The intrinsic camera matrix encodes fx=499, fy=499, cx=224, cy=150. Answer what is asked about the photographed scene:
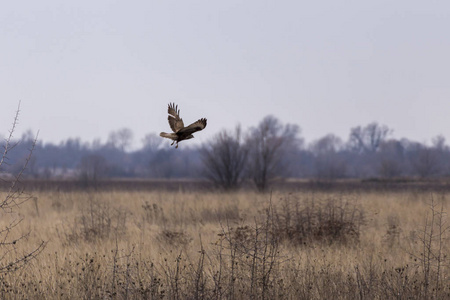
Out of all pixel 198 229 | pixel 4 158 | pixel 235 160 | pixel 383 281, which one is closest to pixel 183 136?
pixel 4 158

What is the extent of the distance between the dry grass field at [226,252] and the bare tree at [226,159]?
4352mm

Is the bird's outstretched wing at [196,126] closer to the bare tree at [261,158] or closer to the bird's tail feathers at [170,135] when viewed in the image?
the bird's tail feathers at [170,135]

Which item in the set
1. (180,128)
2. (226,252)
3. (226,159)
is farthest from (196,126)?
(226,159)

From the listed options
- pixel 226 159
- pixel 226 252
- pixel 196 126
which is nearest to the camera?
pixel 196 126

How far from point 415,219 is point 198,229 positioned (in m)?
5.29

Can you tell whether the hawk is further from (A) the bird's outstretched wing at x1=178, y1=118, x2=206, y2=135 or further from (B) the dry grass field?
(B) the dry grass field

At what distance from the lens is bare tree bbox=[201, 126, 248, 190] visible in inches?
800

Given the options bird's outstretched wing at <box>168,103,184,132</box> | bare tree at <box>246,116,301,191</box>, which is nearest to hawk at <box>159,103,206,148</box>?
bird's outstretched wing at <box>168,103,184,132</box>

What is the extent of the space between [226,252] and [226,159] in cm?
1232

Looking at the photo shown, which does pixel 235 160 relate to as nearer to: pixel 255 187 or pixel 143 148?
pixel 255 187

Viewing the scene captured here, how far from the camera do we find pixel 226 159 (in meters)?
20.4

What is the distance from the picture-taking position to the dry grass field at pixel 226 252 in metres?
5.59

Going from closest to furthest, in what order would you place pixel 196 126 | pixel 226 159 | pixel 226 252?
pixel 196 126 < pixel 226 252 < pixel 226 159

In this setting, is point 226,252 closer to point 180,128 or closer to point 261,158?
point 180,128
